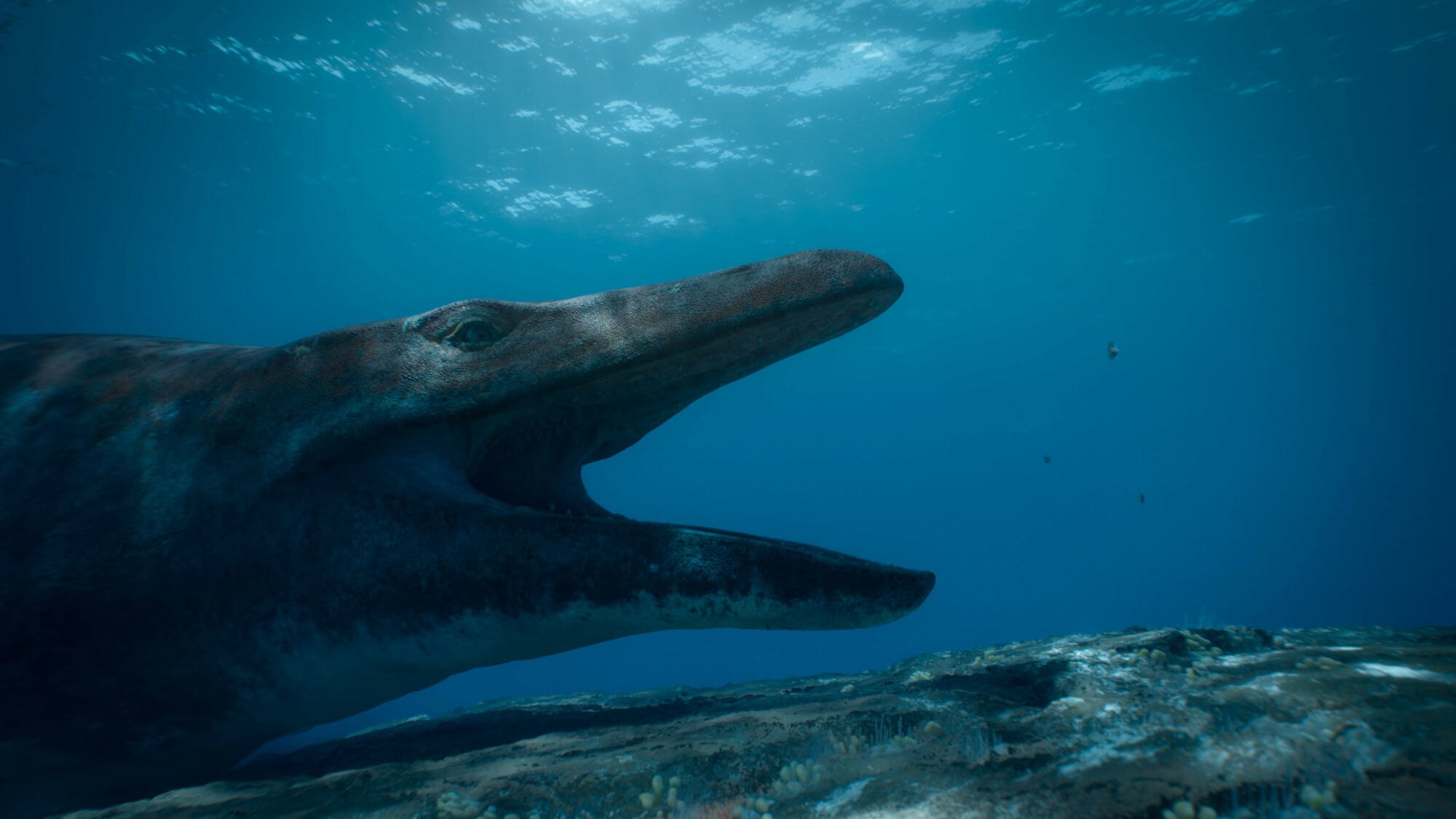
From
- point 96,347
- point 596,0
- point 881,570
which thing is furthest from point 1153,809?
point 596,0

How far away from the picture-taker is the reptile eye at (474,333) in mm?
2963

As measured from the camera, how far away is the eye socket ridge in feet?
9.71

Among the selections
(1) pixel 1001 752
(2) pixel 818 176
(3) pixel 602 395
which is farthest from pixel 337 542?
(2) pixel 818 176

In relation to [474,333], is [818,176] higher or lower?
higher

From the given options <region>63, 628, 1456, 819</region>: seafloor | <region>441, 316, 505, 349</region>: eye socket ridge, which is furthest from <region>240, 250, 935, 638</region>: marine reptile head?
<region>63, 628, 1456, 819</region>: seafloor

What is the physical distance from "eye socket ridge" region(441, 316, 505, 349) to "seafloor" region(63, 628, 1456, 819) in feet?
6.74

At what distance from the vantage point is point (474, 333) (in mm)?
2982

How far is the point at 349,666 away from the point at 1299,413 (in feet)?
311

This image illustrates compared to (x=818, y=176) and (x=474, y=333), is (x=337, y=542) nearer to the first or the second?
(x=474, y=333)

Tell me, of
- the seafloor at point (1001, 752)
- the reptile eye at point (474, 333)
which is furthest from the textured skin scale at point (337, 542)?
the seafloor at point (1001, 752)

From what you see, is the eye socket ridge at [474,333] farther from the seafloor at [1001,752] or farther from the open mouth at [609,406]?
the seafloor at [1001,752]

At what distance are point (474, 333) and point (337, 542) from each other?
3.66 ft

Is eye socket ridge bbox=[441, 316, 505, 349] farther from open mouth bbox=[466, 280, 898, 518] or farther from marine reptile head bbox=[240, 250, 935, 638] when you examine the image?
open mouth bbox=[466, 280, 898, 518]

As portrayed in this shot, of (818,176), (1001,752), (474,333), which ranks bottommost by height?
(1001,752)
